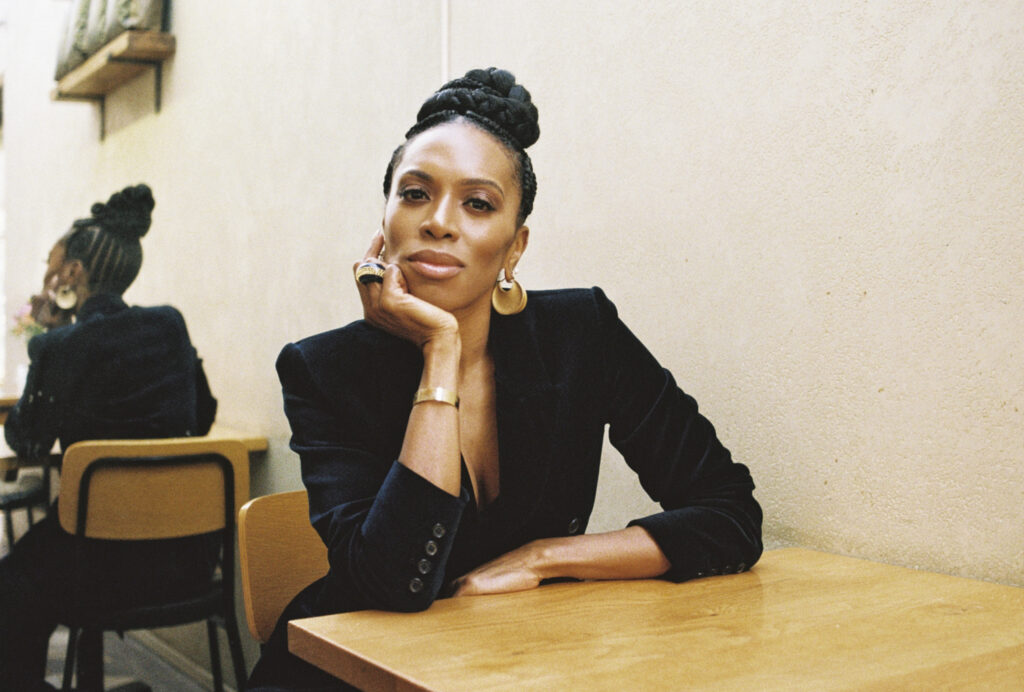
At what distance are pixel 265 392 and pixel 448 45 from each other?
1534 millimetres

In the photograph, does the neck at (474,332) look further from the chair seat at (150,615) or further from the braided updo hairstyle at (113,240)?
the braided updo hairstyle at (113,240)

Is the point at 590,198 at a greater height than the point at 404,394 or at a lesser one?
greater

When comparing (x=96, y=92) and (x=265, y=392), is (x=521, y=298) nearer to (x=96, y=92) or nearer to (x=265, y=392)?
(x=265, y=392)

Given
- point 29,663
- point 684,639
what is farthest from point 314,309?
point 684,639

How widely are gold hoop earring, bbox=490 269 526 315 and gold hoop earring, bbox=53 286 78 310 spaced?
2.09 meters

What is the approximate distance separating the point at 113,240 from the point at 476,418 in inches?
83.7

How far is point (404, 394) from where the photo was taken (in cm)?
136

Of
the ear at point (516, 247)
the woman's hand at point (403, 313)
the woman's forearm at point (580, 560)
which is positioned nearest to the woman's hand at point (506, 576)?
the woman's forearm at point (580, 560)

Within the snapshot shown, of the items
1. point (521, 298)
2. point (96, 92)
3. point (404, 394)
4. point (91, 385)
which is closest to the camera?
point (404, 394)

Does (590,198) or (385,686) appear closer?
(385,686)

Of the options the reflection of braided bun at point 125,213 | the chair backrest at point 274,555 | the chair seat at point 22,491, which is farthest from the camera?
the chair seat at point 22,491

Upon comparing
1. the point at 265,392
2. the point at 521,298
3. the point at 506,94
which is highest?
the point at 506,94

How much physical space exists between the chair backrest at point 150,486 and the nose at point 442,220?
1.38 meters

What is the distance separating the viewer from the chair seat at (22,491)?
3211 mm
